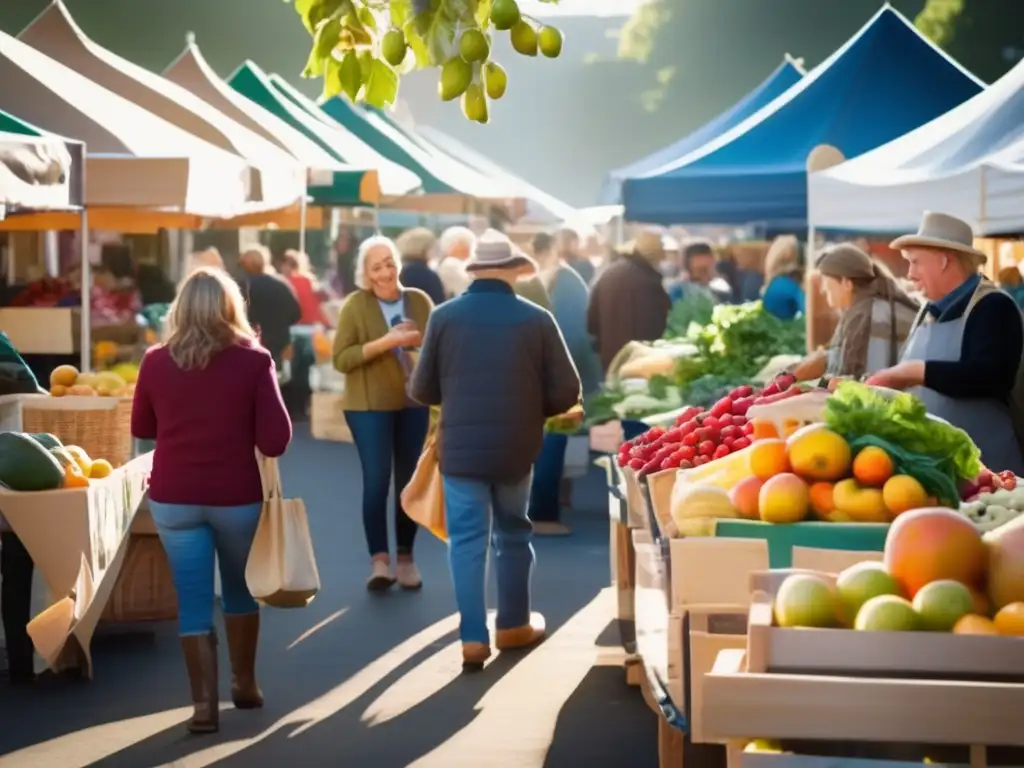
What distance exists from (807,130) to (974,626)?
480 inches

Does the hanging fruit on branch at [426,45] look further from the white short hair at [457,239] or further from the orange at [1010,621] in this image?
the white short hair at [457,239]

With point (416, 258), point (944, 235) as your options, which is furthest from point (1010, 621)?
point (416, 258)

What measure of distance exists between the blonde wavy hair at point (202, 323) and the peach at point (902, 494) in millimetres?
2857

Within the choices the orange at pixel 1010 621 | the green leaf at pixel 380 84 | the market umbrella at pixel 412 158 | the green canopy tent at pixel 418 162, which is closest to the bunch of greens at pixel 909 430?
the orange at pixel 1010 621

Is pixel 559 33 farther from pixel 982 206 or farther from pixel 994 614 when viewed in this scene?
pixel 982 206

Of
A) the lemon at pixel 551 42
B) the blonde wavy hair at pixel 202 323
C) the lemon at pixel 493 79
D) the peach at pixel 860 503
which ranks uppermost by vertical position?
the lemon at pixel 551 42

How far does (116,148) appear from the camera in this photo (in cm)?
1372

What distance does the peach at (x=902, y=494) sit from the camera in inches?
225

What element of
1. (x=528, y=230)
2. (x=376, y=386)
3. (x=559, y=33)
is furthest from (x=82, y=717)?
(x=528, y=230)

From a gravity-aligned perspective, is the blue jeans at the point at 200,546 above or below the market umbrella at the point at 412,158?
below

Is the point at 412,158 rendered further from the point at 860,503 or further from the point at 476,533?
the point at 860,503

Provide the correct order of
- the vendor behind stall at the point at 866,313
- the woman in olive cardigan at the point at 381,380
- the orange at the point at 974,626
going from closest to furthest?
1. the orange at the point at 974,626
2. the vendor behind stall at the point at 866,313
3. the woman in olive cardigan at the point at 381,380

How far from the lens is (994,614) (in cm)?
455

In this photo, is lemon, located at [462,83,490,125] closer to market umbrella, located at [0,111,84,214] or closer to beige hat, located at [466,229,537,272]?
beige hat, located at [466,229,537,272]
